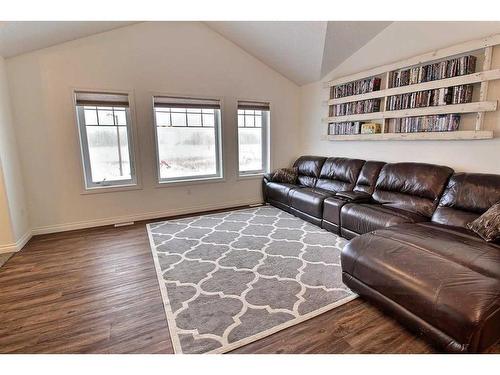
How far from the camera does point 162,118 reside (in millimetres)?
4273

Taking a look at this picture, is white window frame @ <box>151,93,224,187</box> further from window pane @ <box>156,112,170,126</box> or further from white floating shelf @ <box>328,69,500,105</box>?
white floating shelf @ <box>328,69,500,105</box>

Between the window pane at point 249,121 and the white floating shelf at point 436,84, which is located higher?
the white floating shelf at point 436,84

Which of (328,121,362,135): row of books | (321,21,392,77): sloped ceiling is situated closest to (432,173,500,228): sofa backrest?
(328,121,362,135): row of books

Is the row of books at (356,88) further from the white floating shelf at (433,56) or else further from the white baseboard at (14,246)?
the white baseboard at (14,246)

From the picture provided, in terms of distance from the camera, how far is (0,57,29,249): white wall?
3.01 metres

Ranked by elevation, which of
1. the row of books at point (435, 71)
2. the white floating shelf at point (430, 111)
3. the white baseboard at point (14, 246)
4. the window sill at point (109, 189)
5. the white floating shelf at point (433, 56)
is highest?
the white floating shelf at point (433, 56)

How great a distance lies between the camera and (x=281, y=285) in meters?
2.32

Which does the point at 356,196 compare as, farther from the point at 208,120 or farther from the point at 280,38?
the point at 208,120

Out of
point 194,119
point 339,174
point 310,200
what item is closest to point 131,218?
point 194,119

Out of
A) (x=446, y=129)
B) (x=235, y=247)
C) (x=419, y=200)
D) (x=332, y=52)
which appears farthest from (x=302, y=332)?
(x=332, y=52)

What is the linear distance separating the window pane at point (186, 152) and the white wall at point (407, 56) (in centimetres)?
208

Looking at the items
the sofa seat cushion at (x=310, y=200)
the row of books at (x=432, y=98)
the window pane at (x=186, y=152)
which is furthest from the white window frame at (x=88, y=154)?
the row of books at (x=432, y=98)

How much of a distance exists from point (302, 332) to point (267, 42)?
4.07 meters

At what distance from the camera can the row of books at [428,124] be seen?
2979 millimetres
